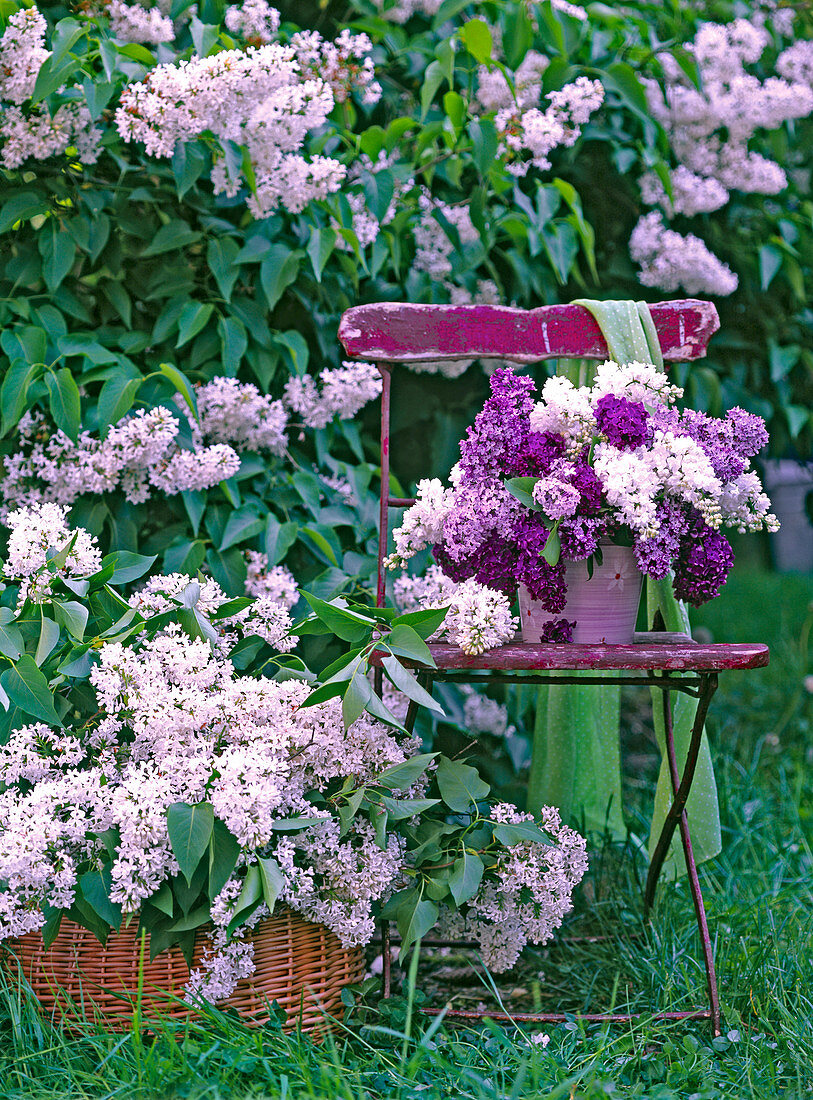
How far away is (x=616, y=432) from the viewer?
1.47 meters

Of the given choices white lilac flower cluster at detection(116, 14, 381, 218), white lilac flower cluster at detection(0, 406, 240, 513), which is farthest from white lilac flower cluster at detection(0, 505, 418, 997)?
white lilac flower cluster at detection(116, 14, 381, 218)

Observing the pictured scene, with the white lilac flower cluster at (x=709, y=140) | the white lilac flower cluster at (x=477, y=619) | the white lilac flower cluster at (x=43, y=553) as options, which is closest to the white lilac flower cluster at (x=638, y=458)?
the white lilac flower cluster at (x=477, y=619)

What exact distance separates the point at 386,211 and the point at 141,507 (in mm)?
801

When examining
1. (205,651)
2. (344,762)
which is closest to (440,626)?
(344,762)

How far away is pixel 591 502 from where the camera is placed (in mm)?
1449

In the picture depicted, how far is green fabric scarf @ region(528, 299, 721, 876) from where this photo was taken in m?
1.96

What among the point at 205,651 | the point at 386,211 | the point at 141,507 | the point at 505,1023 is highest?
the point at 386,211

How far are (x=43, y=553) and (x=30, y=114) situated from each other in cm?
94

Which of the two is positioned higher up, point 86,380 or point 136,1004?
point 86,380

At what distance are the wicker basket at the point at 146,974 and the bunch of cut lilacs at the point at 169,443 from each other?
2.70 feet

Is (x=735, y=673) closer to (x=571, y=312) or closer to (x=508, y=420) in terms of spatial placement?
(x=571, y=312)

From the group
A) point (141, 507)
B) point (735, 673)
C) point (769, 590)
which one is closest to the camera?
point (141, 507)

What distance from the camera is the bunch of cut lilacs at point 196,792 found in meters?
1.34

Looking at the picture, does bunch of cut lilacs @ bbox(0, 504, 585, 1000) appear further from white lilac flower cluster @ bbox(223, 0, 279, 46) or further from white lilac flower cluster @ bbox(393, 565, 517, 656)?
white lilac flower cluster @ bbox(223, 0, 279, 46)
